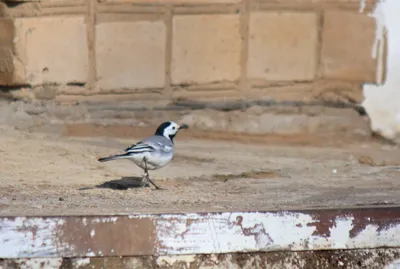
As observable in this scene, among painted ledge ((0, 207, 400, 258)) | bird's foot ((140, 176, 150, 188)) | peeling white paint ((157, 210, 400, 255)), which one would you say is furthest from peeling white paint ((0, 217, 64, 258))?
bird's foot ((140, 176, 150, 188))

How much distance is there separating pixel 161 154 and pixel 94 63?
1623 mm

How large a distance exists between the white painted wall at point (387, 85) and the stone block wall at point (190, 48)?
6cm

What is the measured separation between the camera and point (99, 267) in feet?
11.7

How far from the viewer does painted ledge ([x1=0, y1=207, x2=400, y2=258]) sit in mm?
3498

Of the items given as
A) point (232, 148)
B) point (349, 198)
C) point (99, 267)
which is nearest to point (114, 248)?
point (99, 267)

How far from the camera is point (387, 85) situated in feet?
21.8

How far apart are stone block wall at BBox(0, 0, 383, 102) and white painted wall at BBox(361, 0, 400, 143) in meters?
0.06

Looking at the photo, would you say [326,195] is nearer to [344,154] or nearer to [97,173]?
[97,173]

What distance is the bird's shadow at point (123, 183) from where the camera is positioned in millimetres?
4668

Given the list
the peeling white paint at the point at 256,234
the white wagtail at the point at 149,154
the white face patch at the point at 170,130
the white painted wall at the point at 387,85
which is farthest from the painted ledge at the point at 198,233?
the white painted wall at the point at 387,85

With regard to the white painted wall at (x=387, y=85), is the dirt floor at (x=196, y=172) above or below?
below

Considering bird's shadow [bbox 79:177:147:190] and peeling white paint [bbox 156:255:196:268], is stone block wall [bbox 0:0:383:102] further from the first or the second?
peeling white paint [bbox 156:255:196:268]

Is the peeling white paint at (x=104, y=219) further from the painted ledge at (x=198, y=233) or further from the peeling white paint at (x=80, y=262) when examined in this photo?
the peeling white paint at (x=80, y=262)

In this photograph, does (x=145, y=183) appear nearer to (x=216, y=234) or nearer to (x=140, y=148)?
(x=140, y=148)
